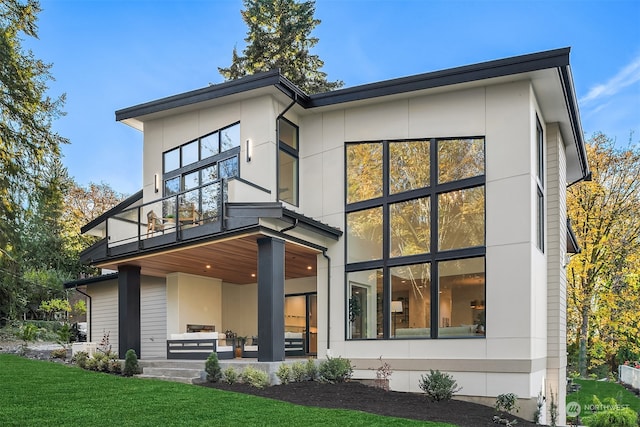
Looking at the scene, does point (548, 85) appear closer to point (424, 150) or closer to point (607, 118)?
point (424, 150)

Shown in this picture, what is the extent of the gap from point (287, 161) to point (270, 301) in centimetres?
390

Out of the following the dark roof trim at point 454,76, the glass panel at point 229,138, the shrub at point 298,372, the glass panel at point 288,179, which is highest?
the dark roof trim at point 454,76

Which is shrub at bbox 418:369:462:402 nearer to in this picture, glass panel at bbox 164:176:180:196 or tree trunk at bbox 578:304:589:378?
glass panel at bbox 164:176:180:196

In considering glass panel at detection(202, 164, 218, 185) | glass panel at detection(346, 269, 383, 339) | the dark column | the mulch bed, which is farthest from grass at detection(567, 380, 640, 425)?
the dark column

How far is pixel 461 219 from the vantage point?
12055 millimetres

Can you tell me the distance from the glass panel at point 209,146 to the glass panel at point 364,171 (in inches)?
136

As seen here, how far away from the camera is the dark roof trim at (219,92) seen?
13.1m

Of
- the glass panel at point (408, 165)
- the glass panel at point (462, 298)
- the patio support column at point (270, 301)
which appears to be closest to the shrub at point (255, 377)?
the patio support column at point (270, 301)

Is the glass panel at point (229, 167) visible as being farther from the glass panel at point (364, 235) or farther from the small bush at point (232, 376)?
the small bush at point (232, 376)

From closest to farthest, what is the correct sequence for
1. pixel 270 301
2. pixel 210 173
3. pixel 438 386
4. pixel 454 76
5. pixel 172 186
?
pixel 438 386
pixel 270 301
pixel 454 76
pixel 210 173
pixel 172 186

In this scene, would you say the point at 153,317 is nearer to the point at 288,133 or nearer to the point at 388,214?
the point at 288,133

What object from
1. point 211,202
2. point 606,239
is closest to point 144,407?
point 211,202

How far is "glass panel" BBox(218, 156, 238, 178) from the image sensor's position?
14.2m

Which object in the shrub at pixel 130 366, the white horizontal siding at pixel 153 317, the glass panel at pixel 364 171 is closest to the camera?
the shrub at pixel 130 366
